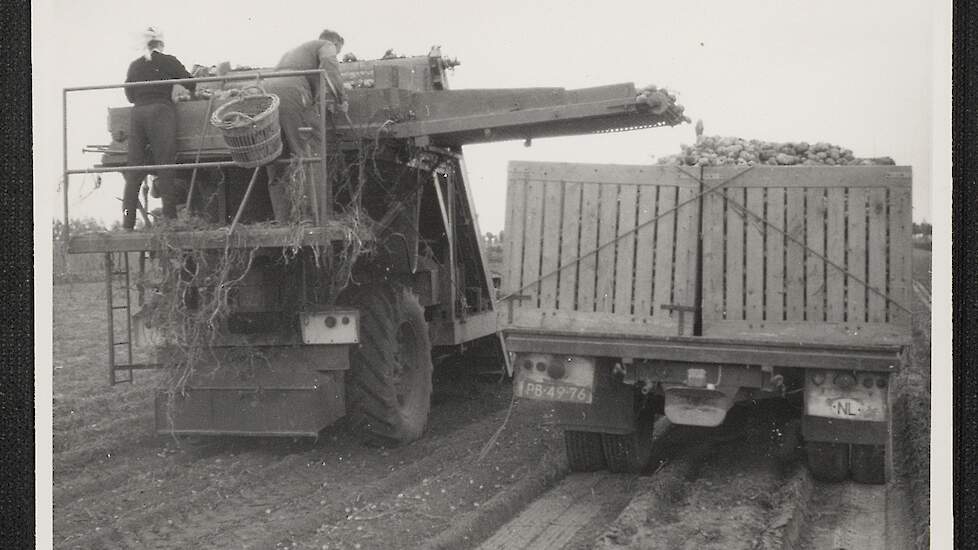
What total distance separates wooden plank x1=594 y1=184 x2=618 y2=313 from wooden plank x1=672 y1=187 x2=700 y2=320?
0.37 m

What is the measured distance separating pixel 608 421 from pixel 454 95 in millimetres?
2464

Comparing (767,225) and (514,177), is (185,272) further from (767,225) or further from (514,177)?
(767,225)

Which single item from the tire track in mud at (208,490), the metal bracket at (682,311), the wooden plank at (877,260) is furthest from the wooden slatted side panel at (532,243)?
the wooden plank at (877,260)

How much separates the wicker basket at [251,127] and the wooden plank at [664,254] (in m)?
2.44

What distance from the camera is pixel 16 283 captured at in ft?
16.3

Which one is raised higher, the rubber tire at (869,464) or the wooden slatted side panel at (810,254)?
the wooden slatted side panel at (810,254)

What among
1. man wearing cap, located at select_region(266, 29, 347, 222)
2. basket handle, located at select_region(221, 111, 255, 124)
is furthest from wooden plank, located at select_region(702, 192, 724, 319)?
basket handle, located at select_region(221, 111, 255, 124)

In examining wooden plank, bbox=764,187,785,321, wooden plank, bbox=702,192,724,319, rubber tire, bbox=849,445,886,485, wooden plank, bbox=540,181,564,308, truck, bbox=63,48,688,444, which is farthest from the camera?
truck, bbox=63,48,688,444

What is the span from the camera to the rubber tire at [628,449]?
646cm

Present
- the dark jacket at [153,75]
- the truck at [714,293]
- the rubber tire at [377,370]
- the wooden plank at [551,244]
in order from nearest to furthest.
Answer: the truck at [714,293], the wooden plank at [551,244], the dark jacket at [153,75], the rubber tire at [377,370]

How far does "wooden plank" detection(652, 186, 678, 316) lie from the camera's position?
575 cm

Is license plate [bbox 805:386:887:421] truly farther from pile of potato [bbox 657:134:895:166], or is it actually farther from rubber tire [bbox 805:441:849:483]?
pile of potato [bbox 657:134:895:166]

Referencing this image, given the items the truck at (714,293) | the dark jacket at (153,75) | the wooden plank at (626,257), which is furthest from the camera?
the dark jacket at (153,75)

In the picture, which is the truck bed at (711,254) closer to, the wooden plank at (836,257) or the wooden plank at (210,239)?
the wooden plank at (836,257)
